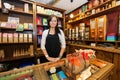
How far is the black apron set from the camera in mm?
1781

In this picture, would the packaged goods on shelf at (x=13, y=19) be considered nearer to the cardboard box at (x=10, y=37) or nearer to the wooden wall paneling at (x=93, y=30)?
the cardboard box at (x=10, y=37)

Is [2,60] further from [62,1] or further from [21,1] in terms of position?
[62,1]

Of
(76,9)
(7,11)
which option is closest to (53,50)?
(7,11)

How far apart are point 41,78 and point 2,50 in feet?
7.61

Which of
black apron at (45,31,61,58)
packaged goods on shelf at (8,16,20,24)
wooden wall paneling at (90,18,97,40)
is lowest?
black apron at (45,31,61,58)

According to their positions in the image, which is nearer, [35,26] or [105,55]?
[105,55]

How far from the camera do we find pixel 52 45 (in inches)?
71.7

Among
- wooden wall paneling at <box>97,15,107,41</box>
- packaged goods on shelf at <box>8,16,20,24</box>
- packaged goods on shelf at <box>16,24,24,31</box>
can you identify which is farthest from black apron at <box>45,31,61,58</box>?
wooden wall paneling at <box>97,15,107,41</box>

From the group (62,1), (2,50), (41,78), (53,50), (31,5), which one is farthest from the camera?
(62,1)

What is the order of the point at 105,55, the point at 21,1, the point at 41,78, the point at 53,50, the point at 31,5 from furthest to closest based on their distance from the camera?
the point at 31,5 → the point at 21,1 → the point at 105,55 → the point at 53,50 → the point at 41,78

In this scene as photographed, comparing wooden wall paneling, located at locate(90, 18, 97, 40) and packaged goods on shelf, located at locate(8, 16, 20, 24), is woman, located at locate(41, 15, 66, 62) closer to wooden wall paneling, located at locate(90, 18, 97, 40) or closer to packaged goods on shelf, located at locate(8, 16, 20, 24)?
packaged goods on shelf, located at locate(8, 16, 20, 24)

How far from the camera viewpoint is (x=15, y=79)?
76 centimetres

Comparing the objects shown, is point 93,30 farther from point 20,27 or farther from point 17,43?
point 17,43

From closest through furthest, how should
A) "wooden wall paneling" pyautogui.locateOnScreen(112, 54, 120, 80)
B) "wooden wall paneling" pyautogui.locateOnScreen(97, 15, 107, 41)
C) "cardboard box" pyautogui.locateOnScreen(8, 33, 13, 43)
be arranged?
"wooden wall paneling" pyautogui.locateOnScreen(112, 54, 120, 80) → "cardboard box" pyautogui.locateOnScreen(8, 33, 13, 43) → "wooden wall paneling" pyautogui.locateOnScreen(97, 15, 107, 41)
